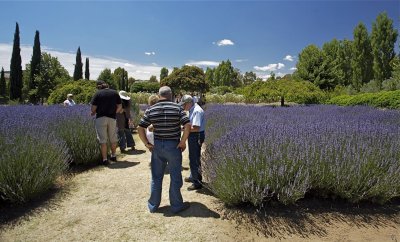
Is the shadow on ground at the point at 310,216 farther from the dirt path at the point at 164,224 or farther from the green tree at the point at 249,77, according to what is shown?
the green tree at the point at 249,77

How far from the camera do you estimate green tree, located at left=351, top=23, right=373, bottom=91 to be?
96.9 feet

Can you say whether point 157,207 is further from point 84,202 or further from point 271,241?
point 271,241

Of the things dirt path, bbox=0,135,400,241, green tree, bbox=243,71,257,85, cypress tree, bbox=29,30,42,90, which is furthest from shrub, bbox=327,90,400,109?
green tree, bbox=243,71,257,85

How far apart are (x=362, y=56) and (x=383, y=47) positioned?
2245 mm

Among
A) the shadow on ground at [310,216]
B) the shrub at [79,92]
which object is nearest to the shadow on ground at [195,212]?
the shadow on ground at [310,216]

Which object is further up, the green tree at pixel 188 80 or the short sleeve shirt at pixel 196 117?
the green tree at pixel 188 80

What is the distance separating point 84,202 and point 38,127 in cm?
177

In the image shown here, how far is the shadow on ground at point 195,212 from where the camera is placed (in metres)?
3.43

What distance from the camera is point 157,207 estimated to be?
356cm

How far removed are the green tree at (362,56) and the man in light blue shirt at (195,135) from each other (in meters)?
30.1

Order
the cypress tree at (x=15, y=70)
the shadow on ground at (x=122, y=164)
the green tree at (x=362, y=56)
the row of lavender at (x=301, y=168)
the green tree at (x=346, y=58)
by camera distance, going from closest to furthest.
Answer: the row of lavender at (x=301, y=168) < the shadow on ground at (x=122, y=164) < the green tree at (x=362, y=56) < the cypress tree at (x=15, y=70) < the green tree at (x=346, y=58)

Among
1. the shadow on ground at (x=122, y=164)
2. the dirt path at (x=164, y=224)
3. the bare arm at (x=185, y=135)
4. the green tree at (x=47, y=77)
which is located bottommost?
the dirt path at (x=164, y=224)

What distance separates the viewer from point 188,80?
1753 inches

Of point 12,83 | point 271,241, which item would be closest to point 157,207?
point 271,241
